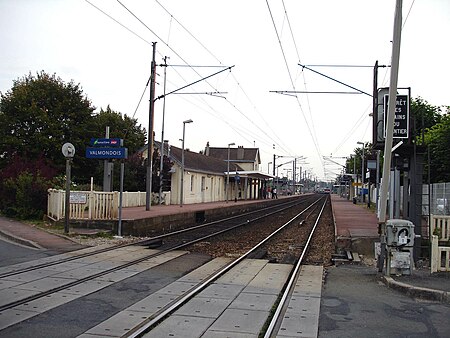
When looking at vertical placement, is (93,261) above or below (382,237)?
below

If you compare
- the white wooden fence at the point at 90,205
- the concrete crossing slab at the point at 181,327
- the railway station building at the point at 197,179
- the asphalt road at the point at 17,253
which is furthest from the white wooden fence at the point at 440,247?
the railway station building at the point at 197,179

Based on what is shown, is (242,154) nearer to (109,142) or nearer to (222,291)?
(109,142)

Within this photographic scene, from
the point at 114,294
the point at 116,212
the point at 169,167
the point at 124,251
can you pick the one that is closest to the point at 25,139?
the point at 169,167

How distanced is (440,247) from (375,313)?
13.0 ft

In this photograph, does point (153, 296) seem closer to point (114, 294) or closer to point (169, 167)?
point (114, 294)

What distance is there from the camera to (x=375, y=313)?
315 inches

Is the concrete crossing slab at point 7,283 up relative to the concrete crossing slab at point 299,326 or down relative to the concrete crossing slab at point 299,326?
up

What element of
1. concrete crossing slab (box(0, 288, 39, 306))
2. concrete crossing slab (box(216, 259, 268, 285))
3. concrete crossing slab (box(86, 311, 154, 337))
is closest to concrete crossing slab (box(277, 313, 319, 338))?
concrete crossing slab (box(86, 311, 154, 337))

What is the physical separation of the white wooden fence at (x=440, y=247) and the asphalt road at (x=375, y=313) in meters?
1.41

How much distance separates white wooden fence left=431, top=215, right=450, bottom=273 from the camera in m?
11.1

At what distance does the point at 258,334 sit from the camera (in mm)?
6746

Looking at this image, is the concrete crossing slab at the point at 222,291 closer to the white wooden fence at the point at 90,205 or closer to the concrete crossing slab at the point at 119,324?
the concrete crossing slab at the point at 119,324

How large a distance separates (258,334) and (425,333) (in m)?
2.19

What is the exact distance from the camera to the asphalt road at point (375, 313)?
7.00m
